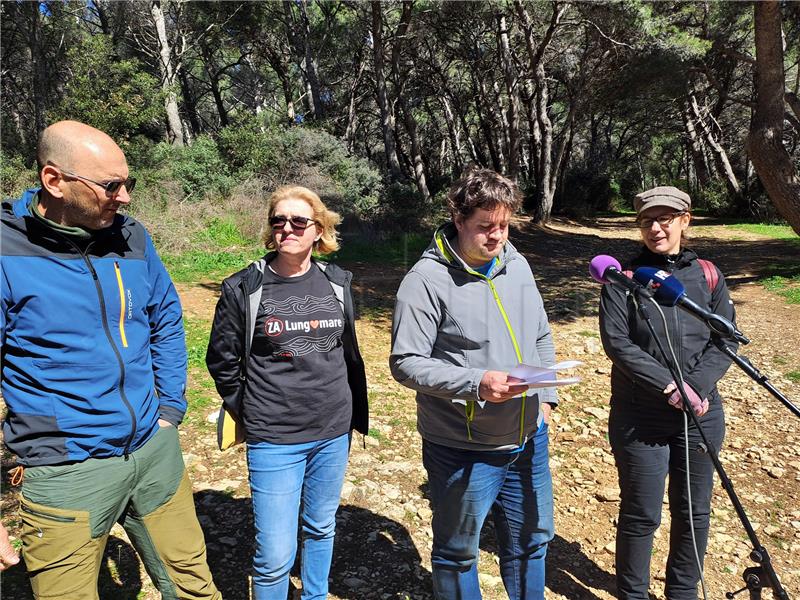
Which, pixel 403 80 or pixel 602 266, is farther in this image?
pixel 403 80

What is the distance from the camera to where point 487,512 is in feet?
7.02

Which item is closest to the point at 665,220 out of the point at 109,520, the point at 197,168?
the point at 109,520

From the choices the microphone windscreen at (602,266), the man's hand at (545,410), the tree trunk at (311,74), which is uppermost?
the tree trunk at (311,74)

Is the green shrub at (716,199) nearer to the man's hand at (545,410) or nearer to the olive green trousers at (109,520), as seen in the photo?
the man's hand at (545,410)

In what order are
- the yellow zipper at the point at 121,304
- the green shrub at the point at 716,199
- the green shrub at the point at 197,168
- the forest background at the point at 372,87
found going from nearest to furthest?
the yellow zipper at the point at 121,304, the forest background at the point at 372,87, the green shrub at the point at 197,168, the green shrub at the point at 716,199

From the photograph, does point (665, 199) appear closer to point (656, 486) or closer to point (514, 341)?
point (514, 341)

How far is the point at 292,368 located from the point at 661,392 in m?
1.54

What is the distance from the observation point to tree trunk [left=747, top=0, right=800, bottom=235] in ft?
A: 30.2

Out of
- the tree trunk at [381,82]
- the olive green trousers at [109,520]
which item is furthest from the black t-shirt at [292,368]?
the tree trunk at [381,82]

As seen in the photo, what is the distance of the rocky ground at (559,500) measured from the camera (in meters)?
2.95

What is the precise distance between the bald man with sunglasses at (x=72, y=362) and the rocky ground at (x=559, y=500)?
3.71 ft

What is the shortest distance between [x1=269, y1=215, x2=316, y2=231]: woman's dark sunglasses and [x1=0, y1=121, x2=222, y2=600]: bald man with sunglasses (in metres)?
0.57

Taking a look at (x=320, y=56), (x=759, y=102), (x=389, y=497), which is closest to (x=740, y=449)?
(x=389, y=497)

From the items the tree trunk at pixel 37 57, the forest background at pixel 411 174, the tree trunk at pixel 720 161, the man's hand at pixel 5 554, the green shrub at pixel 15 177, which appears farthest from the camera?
the tree trunk at pixel 720 161
